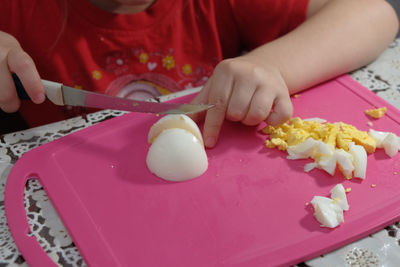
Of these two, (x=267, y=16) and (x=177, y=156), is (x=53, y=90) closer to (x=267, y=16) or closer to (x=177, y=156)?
(x=177, y=156)

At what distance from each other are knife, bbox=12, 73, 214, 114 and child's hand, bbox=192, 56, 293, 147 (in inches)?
1.3

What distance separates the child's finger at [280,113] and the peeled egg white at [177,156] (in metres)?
0.17

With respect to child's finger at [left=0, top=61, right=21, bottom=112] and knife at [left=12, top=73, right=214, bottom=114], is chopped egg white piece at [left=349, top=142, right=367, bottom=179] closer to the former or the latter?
knife at [left=12, top=73, right=214, bottom=114]

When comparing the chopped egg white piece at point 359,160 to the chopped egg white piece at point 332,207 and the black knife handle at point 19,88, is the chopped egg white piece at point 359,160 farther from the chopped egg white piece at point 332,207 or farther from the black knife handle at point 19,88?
the black knife handle at point 19,88

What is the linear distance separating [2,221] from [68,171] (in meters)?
0.14

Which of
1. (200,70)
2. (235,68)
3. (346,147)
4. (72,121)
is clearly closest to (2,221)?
(72,121)

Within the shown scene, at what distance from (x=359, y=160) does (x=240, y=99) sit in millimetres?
247

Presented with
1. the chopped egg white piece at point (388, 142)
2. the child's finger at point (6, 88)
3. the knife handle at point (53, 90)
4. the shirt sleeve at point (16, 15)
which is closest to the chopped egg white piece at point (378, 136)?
the chopped egg white piece at point (388, 142)

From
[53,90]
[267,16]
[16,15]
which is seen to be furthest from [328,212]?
[16,15]

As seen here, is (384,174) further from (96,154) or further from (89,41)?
(89,41)

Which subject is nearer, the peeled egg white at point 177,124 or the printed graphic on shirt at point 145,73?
the peeled egg white at point 177,124

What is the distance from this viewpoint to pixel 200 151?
0.70 meters

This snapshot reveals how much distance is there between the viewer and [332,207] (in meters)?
0.62

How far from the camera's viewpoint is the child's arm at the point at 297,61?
2.55 feet
